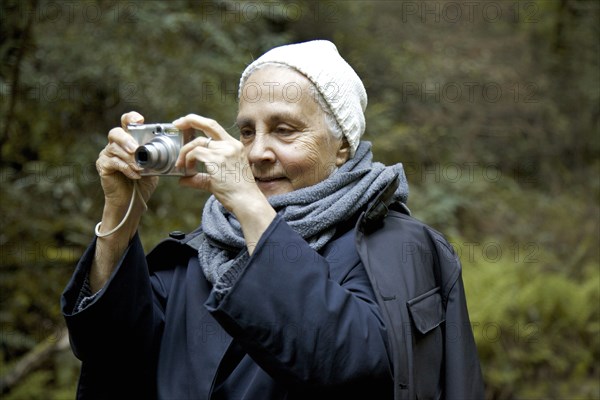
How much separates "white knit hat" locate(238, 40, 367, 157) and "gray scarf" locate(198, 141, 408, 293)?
16 centimetres

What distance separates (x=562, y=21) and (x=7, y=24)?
7405 millimetres

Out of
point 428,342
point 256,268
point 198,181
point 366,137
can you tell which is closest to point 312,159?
point 198,181

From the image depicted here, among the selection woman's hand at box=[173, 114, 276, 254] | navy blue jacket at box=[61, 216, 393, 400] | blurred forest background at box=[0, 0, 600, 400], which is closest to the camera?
navy blue jacket at box=[61, 216, 393, 400]

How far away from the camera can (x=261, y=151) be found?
2084 millimetres

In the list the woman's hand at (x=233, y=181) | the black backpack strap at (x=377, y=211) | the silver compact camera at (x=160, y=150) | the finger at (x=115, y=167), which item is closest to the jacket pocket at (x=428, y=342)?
the black backpack strap at (x=377, y=211)

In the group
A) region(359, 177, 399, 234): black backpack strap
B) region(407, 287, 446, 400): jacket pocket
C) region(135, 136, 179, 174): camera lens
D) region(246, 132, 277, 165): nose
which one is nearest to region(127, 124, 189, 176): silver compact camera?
region(135, 136, 179, 174): camera lens

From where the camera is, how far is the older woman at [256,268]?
1690 mm

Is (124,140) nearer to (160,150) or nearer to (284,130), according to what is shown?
(160,150)

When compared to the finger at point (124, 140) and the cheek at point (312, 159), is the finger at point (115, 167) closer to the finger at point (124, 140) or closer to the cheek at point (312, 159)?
the finger at point (124, 140)

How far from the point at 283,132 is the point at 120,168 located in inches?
19.4

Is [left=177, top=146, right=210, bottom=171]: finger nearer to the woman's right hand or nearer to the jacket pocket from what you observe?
the woman's right hand

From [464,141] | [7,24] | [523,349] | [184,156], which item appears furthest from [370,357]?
[464,141]

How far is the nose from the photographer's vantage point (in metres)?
2.08

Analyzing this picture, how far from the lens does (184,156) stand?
6.15 ft
